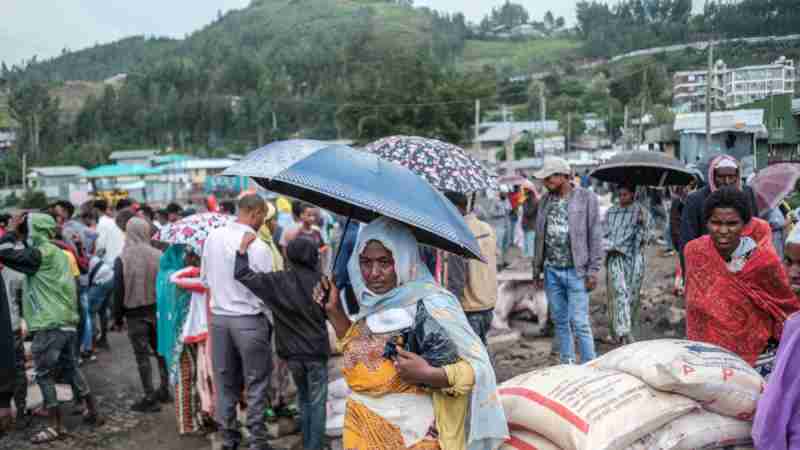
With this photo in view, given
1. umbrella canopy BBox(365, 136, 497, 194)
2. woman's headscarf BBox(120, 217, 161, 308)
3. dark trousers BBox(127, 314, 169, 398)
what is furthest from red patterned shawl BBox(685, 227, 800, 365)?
dark trousers BBox(127, 314, 169, 398)

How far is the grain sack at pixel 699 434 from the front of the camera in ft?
8.70

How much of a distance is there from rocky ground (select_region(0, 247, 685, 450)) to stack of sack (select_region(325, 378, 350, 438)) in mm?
298

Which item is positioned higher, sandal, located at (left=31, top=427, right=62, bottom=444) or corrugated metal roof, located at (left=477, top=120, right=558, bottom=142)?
corrugated metal roof, located at (left=477, top=120, right=558, bottom=142)

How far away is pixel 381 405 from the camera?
2455 mm

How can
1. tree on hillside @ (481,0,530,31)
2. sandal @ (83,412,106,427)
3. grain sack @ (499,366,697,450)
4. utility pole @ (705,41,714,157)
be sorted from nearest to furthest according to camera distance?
1. grain sack @ (499,366,697,450)
2. sandal @ (83,412,106,427)
3. utility pole @ (705,41,714,157)
4. tree on hillside @ (481,0,530,31)

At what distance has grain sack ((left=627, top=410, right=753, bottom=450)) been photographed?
265 centimetres

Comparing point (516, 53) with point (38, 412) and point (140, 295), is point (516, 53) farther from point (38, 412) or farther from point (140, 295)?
point (38, 412)

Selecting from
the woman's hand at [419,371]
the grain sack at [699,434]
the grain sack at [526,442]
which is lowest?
the grain sack at [526,442]

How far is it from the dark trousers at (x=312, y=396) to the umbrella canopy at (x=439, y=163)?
58.2 inches

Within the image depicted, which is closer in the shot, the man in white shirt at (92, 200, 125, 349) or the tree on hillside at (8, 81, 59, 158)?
the man in white shirt at (92, 200, 125, 349)

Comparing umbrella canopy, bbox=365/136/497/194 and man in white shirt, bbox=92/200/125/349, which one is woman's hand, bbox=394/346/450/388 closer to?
umbrella canopy, bbox=365/136/497/194

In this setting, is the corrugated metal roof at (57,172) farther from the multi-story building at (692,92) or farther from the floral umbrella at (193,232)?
the floral umbrella at (193,232)

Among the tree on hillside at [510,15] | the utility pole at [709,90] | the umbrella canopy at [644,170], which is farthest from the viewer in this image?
the tree on hillside at [510,15]

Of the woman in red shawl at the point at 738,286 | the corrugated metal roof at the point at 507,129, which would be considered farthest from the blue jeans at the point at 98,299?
the corrugated metal roof at the point at 507,129
